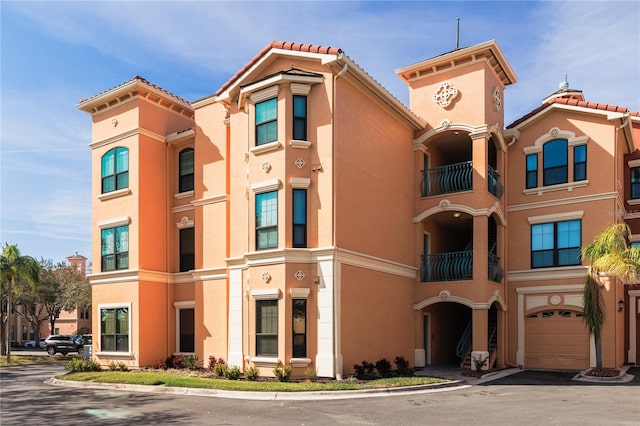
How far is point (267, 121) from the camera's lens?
1897 cm

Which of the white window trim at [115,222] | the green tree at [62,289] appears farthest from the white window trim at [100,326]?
the green tree at [62,289]

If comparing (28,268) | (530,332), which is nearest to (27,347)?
(28,268)

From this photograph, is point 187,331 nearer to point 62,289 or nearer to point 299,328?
point 299,328

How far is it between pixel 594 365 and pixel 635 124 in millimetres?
12078

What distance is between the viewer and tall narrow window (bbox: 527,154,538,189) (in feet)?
77.6

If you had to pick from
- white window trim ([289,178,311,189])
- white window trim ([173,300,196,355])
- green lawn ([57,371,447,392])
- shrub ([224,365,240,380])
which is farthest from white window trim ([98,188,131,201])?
shrub ([224,365,240,380])

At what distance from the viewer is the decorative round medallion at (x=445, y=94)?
22.5 meters

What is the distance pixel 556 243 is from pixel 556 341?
4.11 metres

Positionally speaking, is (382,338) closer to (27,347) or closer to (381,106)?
(381,106)

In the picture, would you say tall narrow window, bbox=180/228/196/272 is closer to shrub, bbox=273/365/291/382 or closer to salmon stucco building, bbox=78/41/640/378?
salmon stucco building, bbox=78/41/640/378

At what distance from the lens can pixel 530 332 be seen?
22703 mm

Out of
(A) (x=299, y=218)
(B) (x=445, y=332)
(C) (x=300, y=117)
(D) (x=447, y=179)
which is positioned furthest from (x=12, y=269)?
(D) (x=447, y=179)

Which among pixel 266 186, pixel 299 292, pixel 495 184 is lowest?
pixel 299 292

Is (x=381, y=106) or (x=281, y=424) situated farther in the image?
(x=381, y=106)
